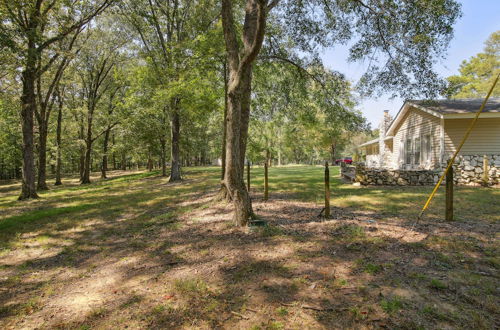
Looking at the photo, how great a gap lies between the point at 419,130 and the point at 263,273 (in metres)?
16.6

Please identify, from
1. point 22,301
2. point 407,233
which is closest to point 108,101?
point 22,301

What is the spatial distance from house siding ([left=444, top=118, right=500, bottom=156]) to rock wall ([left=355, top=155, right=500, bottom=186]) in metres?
1.04

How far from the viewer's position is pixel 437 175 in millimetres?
12242

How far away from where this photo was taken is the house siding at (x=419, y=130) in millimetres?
13938

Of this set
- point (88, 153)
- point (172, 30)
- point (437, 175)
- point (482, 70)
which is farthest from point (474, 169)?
point (482, 70)

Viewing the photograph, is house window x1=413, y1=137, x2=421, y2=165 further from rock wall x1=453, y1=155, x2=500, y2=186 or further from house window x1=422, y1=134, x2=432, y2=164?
rock wall x1=453, y1=155, x2=500, y2=186

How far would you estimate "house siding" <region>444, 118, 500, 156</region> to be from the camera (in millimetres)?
12969

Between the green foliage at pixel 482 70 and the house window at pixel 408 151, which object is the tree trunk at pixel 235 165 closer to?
the house window at pixel 408 151

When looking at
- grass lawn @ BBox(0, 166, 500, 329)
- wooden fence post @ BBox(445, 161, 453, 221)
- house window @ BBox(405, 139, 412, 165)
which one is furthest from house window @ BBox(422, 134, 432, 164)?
wooden fence post @ BBox(445, 161, 453, 221)

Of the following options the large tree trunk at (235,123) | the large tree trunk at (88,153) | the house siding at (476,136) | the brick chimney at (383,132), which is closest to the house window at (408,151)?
the house siding at (476,136)

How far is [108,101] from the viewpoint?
25.8 meters

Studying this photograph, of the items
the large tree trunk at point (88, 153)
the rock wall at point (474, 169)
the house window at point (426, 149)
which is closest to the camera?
the rock wall at point (474, 169)

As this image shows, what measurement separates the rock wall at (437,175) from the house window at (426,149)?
2.60 meters

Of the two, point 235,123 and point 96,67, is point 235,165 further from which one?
point 96,67
